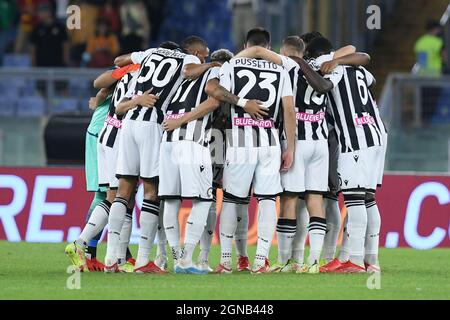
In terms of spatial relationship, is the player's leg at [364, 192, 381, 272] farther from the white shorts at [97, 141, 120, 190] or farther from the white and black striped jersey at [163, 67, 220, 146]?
the white shorts at [97, 141, 120, 190]

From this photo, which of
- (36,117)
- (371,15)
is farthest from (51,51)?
(371,15)

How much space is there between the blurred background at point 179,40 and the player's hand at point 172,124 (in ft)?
18.6

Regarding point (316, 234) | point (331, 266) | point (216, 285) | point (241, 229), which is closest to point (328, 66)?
point (316, 234)

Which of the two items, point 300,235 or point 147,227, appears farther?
point 300,235

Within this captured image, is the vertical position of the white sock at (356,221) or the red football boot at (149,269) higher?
the white sock at (356,221)

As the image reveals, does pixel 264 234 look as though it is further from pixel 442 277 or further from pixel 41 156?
pixel 41 156

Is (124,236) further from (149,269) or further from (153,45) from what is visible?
(153,45)

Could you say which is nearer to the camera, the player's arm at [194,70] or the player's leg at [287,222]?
the player's arm at [194,70]

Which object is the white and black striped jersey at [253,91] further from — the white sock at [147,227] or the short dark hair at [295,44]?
the white sock at [147,227]

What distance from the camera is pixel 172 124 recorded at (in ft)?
40.0

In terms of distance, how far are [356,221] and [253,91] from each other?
5.09ft

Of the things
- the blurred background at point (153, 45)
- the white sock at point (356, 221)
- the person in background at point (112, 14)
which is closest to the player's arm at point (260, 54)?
the white sock at point (356, 221)

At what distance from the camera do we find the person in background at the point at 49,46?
2284 centimetres

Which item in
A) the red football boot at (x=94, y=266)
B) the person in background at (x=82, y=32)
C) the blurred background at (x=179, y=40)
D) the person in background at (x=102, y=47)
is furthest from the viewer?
the person in background at (x=82, y=32)
